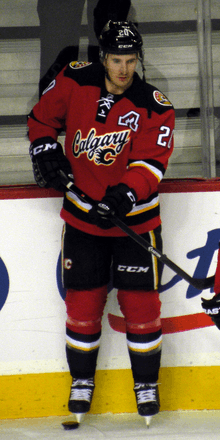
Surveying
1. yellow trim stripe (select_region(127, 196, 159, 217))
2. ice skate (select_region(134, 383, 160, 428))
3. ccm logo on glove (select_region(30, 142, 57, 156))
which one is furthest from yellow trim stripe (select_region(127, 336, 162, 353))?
ccm logo on glove (select_region(30, 142, 57, 156))

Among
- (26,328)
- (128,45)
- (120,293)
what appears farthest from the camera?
(26,328)

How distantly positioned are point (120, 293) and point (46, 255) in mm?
338

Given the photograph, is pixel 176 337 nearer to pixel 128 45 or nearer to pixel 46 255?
pixel 46 255

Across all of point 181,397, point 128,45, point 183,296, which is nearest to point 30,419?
point 181,397

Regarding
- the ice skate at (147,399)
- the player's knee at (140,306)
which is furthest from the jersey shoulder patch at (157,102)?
the ice skate at (147,399)

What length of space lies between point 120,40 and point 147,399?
127 cm

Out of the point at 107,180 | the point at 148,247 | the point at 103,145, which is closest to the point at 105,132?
the point at 103,145

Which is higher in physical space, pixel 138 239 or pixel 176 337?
pixel 138 239

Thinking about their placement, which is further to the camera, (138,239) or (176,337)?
(176,337)

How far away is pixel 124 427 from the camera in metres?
2.20

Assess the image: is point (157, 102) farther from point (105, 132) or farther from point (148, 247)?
point (148, 247)

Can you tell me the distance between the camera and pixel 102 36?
199cm

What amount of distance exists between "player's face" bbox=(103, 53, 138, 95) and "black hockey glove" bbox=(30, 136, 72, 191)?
0.30m

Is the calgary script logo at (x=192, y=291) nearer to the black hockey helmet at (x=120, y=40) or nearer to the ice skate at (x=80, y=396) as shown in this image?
the ice skate at (x=80, y=396)
